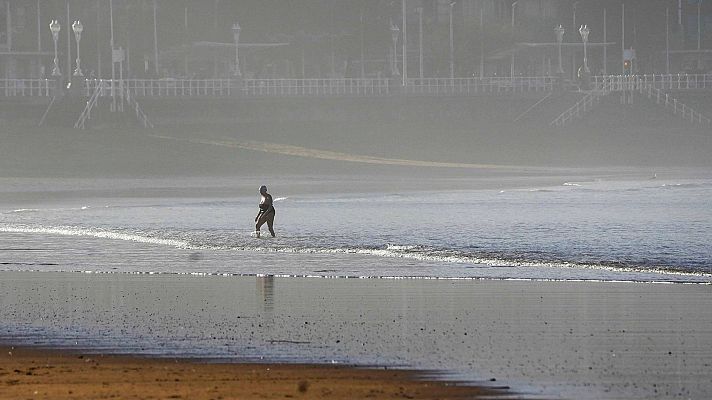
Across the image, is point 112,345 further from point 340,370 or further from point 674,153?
point 674,153

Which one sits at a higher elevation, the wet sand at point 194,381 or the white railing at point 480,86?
the white railing at point 480,86

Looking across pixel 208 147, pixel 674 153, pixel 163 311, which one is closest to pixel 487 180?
pixel 208 147

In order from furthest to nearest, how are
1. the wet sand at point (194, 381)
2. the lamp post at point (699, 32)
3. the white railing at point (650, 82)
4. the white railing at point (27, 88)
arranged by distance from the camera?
the lamp post at point (699, 32) → the white railing at point (650, 82) → the white railing at point (27, 88) → the wet sand at point (194, 381)

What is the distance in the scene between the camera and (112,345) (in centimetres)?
1634

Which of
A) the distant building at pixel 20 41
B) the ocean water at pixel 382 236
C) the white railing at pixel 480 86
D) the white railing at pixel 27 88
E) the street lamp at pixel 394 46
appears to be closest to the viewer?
the ocean water at pixel 382 236

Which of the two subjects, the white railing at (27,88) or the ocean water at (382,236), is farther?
the white railing at (27,88)

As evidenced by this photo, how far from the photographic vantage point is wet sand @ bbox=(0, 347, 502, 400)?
13383 mm

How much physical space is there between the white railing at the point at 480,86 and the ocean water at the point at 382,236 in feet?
157

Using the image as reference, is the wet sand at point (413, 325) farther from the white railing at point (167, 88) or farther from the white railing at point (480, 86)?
the white railing at point (480, 86)

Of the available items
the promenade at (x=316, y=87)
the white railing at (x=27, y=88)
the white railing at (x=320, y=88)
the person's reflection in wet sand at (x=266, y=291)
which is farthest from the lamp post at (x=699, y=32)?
the person's reflection in wet sand at (x=266, y=291)

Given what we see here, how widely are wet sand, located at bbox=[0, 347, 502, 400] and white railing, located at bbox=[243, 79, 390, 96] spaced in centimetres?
7641

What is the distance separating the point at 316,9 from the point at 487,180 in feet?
156

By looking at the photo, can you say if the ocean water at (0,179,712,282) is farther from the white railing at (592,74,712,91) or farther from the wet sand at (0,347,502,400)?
the white railing at (592,74,712,91)

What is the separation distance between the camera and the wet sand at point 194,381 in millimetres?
13383
